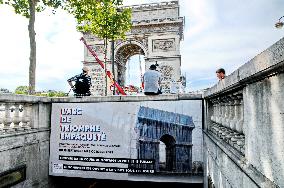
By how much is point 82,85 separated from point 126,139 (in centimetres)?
275

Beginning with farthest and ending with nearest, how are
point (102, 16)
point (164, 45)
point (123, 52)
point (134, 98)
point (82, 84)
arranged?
point (123, 52), point (164, 45), point (102, 16), point (82, 84), point (134, 98)

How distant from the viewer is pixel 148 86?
7.81 m

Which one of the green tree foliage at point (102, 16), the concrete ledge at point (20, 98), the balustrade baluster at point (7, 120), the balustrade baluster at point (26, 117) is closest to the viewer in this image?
the concrete ledge at point (20, 98)

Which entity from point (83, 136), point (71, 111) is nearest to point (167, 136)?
point (83, 136)

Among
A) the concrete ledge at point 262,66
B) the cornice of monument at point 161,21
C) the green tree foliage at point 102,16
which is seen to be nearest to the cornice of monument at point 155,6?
the cornice of monument at point 161,21

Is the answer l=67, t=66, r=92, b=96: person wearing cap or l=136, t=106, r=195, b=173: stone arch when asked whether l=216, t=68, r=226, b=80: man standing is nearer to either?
l=136, t=106, r=195, b=173: stone arch

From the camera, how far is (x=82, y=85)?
8.67 m

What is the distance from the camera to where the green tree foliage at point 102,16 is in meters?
15.9

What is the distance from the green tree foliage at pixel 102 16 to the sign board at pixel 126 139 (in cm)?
994

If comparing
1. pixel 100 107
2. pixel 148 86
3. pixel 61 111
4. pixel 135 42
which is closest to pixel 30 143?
pixel 61 111

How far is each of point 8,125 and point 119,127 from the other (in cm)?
294

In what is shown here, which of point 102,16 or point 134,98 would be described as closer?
point 134,98

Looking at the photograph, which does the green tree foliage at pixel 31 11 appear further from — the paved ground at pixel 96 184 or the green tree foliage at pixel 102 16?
the paved ground at pixel 96 184

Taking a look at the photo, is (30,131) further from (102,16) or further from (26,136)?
(102,16)
